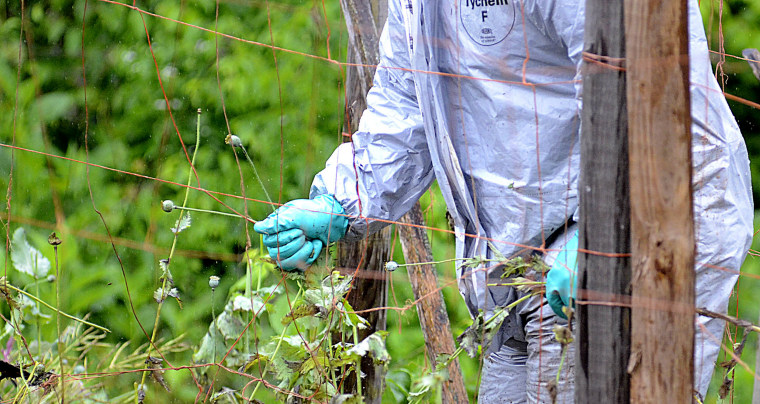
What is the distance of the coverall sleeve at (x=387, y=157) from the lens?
1452 millimetres

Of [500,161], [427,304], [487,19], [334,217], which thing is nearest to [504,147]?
[500,161]

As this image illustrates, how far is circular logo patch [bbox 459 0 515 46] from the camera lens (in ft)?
4.10

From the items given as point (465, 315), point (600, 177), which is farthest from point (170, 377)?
point (600, 177)

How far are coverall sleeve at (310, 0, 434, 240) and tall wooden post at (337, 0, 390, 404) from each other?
393mm

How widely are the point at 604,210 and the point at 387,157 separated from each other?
0.69m

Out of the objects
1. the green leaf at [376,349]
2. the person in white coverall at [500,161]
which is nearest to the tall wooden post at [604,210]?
the person in white coverall at [500,161]

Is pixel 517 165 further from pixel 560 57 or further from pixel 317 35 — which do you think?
pixel 317 35

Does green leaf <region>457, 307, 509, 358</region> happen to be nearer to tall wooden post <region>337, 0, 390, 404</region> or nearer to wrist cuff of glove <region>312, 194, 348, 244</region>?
wrist cuff of glove <region>312, 194, 348, 244</region>

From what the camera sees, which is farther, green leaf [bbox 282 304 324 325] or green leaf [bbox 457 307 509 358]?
green leaf [bbox 282 304 324 325]

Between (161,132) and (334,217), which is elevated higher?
(334,217)

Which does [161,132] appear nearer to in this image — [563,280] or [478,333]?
[478,333]

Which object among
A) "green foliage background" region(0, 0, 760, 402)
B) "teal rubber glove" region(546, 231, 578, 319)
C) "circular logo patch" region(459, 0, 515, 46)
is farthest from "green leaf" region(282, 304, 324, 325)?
"green foliage background" region(0, 0, 760, 402)

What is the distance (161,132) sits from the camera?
321cm

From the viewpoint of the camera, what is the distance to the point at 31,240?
310cm
